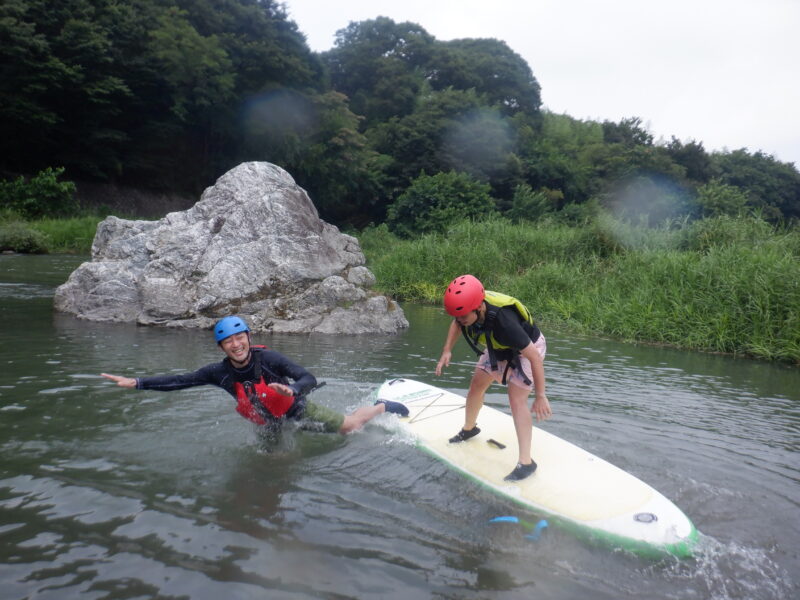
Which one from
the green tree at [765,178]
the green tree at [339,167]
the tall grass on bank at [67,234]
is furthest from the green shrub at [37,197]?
the green tree at [765,178]

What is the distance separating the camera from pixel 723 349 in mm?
10461

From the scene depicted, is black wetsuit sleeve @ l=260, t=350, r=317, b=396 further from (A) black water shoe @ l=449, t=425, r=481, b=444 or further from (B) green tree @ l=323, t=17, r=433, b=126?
(B) green tree @ l=323, t=17, r=433, b=126

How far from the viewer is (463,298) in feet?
14.5

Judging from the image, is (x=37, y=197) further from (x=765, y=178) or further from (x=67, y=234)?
(x=765, y=178)

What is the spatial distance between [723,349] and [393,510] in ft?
27.9

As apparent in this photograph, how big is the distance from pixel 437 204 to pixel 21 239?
57.6 feet

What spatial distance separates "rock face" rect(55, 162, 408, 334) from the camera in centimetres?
1093

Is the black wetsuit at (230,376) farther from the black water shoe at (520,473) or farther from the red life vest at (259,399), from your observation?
the black water shoe at (520,473)

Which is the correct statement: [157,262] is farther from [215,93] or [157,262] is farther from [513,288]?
[215,93]

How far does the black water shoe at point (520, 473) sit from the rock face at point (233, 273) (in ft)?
22.1

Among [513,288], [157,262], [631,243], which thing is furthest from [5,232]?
[631,243]

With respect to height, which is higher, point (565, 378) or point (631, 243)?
point (631, 243)

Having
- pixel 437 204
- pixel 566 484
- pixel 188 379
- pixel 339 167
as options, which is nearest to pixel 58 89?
pixel 339 167

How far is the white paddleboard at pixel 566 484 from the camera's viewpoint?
3.76 meters
